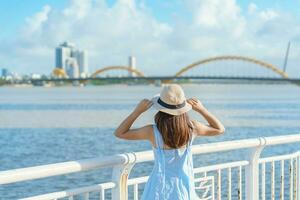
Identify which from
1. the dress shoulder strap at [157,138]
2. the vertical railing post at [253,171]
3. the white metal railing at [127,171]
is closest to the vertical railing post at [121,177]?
the white metal railing at [127,171]

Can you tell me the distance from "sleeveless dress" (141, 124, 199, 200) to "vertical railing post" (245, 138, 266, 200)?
1334mm

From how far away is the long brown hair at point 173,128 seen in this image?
3.24 m

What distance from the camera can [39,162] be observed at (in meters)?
20.5

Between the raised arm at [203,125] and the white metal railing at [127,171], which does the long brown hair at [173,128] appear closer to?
the raised arm at [203,125]

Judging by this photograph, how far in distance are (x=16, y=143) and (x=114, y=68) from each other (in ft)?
338

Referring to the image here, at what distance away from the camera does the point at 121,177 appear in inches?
142

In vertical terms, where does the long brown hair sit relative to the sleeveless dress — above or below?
above

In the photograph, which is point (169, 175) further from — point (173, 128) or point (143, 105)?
point (143, 105)

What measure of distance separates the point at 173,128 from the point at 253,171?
1593 millimetres

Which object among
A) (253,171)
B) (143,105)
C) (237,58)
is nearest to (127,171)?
(143,105)

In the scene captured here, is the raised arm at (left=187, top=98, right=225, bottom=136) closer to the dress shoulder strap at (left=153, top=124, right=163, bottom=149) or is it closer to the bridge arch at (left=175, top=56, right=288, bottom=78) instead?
the dress shoulder strap at (left=153, top=124, right=163, bottom=149)

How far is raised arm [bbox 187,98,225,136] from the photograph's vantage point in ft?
11.1

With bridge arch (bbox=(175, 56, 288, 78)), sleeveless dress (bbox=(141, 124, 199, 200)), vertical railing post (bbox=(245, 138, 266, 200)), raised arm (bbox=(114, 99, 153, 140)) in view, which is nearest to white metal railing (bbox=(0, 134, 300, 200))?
vertical railing post (bbox=(245, 138, 266, 200))

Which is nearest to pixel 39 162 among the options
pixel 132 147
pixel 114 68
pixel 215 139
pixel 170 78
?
pixel 132 147
